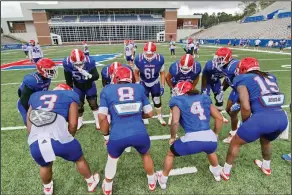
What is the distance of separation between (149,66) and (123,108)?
8.11ft

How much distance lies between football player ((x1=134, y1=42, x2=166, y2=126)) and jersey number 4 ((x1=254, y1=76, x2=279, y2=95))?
2540 millimetres

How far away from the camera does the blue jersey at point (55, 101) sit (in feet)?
8.93

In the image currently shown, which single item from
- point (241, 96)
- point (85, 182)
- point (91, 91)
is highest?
point (241, 96)

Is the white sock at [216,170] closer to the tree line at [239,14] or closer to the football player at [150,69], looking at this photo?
the football player at [150,69]

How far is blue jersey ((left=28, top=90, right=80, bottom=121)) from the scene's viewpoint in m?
2.72

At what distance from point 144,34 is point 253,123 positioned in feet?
190

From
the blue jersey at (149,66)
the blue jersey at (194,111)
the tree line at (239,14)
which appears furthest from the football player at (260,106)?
the tree line at (239,14)

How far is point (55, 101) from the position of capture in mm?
2760

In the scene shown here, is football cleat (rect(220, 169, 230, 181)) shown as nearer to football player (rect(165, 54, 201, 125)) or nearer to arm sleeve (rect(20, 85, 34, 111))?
football player (rect(165, 54, 201, 125))

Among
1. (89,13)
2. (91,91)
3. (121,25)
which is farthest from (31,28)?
(91,91)

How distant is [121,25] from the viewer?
183ft

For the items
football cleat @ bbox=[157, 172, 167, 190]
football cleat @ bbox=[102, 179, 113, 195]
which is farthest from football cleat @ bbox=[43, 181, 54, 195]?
football cleat @ bbox=[157, 172, 167, 190]

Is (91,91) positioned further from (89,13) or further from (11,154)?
(89,13)

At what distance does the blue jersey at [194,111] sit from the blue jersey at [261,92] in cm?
66
